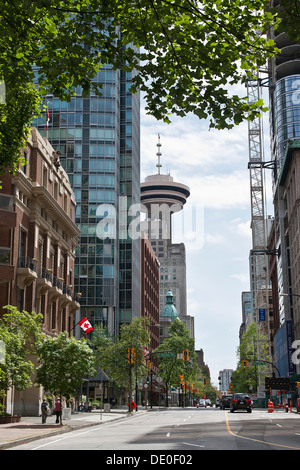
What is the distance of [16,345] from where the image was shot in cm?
3872

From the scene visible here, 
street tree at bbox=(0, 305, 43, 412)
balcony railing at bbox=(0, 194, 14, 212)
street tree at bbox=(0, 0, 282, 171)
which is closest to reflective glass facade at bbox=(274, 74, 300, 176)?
balcony railing at bbox=(0, 194, 14, 212)

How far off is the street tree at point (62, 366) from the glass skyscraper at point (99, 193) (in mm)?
62929

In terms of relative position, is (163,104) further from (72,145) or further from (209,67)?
(72,145)

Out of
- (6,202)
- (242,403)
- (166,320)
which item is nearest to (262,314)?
(166,320)

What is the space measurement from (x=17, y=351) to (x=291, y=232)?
269 ft

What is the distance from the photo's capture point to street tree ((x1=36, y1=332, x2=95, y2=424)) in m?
37.8

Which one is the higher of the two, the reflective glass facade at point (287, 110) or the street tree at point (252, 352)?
the reflective glass facade at point (287, 110)

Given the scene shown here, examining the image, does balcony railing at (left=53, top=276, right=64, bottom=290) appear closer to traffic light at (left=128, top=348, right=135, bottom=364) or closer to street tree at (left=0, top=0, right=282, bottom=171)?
traffic light at (left=128, top=348, right=135, bottom=364)

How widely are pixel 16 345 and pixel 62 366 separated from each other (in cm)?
340

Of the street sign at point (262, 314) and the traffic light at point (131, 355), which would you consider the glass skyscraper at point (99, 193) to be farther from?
the street sign at point (262, 314)

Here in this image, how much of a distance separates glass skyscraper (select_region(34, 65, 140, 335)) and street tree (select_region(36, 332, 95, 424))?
62.9 meters

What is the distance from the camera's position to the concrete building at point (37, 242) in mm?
45594

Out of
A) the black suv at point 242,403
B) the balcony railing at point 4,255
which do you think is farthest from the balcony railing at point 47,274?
the black suv at point 242,403

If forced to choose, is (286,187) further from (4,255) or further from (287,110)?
(4,255)
